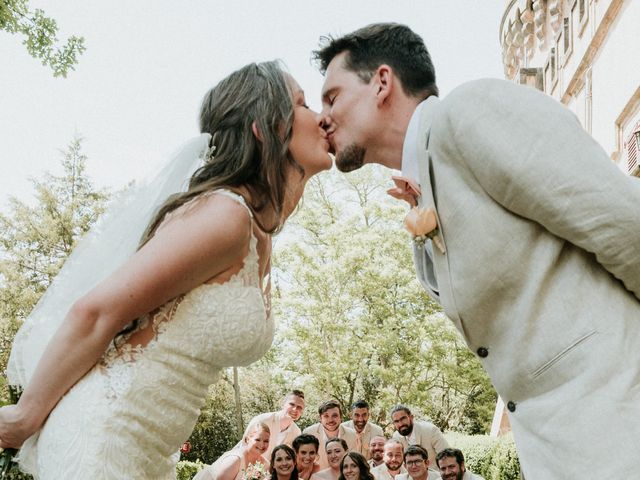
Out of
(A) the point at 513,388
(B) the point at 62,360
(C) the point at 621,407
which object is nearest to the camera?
(C) the point at 621,407

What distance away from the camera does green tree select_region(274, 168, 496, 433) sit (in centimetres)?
2805

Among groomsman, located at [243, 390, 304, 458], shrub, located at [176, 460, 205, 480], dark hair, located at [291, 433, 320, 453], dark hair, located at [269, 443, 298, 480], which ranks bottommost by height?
shrub, located at [176, 460, 205, 480]

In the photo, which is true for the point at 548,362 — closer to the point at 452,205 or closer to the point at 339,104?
the point at 452,205

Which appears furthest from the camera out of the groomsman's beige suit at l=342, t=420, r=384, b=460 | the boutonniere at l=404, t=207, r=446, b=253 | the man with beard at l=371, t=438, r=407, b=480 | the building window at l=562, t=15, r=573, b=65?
the building window at l=562, t=15, r=573, b=65

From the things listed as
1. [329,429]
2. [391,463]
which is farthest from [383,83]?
[329,429]

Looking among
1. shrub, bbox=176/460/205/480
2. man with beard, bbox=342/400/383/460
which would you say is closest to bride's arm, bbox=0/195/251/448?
man with beard, bbox=342/400/383/460

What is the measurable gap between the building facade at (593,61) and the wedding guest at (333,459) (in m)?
7.87

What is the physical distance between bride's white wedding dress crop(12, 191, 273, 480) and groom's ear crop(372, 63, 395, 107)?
0.76 metres

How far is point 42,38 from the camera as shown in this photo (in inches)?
402

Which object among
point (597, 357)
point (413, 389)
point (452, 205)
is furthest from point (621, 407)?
point (413, 389)

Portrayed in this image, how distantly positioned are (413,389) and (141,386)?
87.0ft

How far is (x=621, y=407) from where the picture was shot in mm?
1826

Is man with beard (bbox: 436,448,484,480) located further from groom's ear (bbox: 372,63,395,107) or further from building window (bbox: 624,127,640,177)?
building window (bbox: 624,127,640,177)

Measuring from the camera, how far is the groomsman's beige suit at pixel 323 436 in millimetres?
10461
